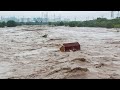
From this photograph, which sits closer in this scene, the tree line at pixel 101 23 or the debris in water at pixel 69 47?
the debris in water at pixel 69 47

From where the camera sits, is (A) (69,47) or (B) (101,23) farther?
(B) (101,23)

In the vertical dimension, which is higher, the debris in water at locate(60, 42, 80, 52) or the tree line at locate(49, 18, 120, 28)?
the tree line at locate(49, 18, 120, 28)

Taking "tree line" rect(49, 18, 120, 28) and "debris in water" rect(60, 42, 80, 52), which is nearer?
"debris in water" rect(60, 42, 80, 52)

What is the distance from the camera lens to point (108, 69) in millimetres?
6871

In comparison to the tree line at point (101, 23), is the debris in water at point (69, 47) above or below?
below

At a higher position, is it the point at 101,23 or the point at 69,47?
the point at 101,23

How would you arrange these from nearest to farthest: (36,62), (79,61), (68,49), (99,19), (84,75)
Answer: (84,75) → (79,61) → (36,62) → (68,49) → (99,19)
